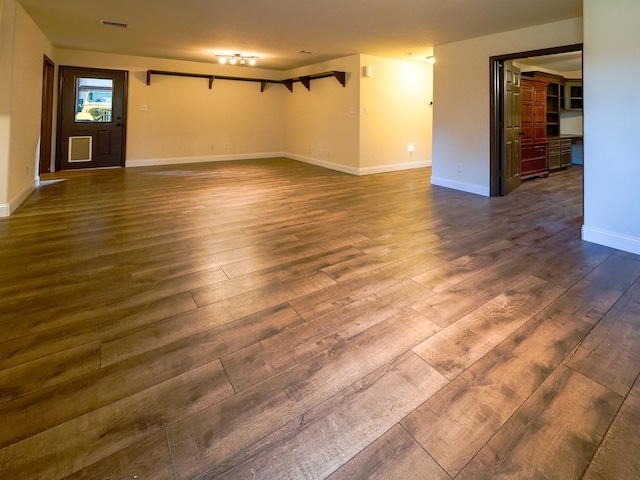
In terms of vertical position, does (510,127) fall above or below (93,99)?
below

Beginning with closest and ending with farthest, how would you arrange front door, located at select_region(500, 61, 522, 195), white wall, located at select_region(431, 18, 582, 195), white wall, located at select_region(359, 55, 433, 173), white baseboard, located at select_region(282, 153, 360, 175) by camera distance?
white wall, located at select_region(431, 18, 582, 195) < front door, located at select_region(500, 61, 522, 195) < white wall, located at select_region(359, 55, 433, 173) < white baseboard, located at select_region(282, 153, 360, 175)

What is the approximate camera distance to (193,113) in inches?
347

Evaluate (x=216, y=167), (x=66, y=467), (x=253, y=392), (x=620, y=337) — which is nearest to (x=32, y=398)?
(x=66, y=467)

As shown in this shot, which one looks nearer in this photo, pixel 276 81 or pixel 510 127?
pixel 510 127

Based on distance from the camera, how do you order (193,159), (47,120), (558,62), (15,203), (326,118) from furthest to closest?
(193,159) < (326,118) < (558,62) < (47,120) < (15,203)

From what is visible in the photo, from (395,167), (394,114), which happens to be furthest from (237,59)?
(395,167)

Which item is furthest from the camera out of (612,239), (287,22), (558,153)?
(558,153)

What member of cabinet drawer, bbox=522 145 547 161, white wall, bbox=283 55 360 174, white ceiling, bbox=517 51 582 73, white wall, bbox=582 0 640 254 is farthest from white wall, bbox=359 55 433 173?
white wall, bbox=582 0 640 254

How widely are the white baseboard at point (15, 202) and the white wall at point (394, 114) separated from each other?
5.47 meters

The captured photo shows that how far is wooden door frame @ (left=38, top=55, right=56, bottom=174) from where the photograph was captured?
655 centimetres

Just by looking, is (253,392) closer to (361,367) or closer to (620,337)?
(361,367)

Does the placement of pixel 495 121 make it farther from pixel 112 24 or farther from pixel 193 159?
pixel 193 159

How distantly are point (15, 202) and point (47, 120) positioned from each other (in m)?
3.37

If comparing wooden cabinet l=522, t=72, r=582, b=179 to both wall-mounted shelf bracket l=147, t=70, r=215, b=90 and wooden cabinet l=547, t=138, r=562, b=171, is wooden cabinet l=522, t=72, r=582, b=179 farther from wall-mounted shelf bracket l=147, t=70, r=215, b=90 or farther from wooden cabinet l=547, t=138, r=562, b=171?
wall-mounted shelf bracket l=147, t=70, r=215, b=90
